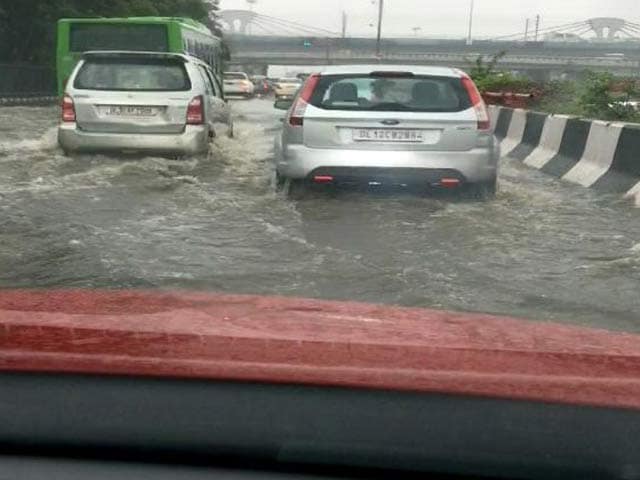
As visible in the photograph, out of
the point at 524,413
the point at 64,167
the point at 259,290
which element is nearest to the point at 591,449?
the point at 524,413

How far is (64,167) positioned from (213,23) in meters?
69.2

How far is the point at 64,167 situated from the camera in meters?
12.5

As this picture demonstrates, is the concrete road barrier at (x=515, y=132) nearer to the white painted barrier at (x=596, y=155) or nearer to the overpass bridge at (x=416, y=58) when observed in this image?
the white painted barrier at (x=596, y=155)

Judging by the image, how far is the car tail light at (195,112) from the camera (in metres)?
13.2

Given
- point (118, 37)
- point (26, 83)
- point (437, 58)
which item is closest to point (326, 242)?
point (118, 37)

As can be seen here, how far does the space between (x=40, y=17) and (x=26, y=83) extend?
2893 mm

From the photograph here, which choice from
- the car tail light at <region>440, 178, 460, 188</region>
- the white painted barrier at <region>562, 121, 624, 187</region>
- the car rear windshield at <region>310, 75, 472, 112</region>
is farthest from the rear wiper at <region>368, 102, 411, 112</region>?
the white painted barrier at <region>562, 121, 624, 187</region>

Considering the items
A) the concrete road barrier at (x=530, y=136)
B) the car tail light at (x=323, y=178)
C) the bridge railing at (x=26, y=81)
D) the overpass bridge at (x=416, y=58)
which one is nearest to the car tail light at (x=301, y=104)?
the car tail light at (x=323, y=178)

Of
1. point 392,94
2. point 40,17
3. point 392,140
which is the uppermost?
point 40,17

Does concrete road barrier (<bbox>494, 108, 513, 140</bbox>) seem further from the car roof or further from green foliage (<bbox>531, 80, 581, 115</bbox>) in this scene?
the car roof

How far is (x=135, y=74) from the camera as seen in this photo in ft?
44.9

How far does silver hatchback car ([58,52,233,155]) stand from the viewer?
13.0 meters

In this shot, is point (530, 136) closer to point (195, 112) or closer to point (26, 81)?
point (195, 112)

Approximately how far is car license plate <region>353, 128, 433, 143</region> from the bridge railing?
110 ft
